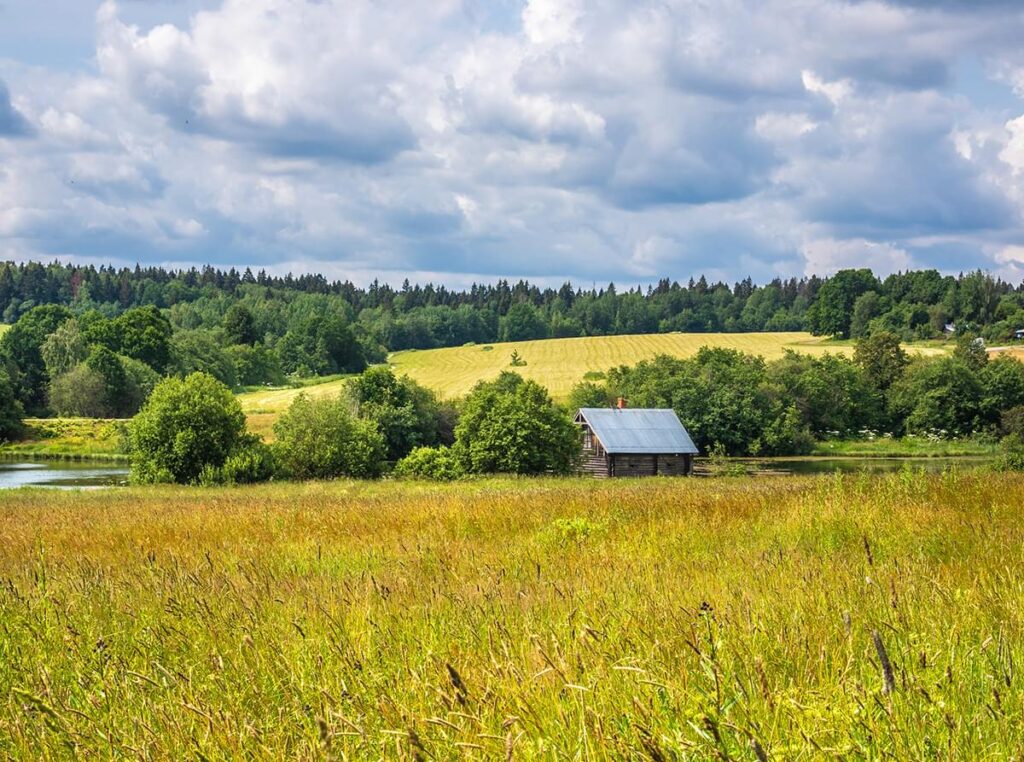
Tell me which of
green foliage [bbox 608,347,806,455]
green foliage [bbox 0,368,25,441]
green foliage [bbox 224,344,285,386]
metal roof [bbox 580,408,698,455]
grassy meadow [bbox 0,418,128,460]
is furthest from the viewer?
green foliage [bbox 224,344,285,386]

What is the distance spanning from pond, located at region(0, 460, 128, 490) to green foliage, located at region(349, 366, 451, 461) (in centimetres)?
2032

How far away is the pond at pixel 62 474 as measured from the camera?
53.0 meters

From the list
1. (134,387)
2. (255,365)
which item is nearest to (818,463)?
(134,387)

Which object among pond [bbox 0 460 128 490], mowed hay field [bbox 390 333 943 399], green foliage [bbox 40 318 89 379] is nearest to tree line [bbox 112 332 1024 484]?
pond [bbox 0 460 128 490]

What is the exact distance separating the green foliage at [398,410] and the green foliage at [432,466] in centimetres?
1616

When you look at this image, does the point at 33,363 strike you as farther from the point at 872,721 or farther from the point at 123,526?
the point at 872,721

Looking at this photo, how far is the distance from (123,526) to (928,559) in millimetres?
9402

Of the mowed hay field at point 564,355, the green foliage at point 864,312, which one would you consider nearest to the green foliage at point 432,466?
the mowed hay field at point 564,355

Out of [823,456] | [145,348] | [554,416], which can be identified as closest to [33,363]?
[145,348]

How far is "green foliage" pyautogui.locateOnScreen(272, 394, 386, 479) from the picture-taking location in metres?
54.9

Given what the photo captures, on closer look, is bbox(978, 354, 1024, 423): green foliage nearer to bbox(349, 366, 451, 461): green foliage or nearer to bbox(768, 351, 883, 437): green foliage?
bbox(768, 351, 883, 437): green foliage

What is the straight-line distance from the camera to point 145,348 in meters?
116

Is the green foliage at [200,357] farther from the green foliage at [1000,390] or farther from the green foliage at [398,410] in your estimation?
the green foliage at [1000,390]

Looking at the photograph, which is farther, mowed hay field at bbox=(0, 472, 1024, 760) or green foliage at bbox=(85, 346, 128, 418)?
green foliage at bbox=(85, 346, 128, 418)
